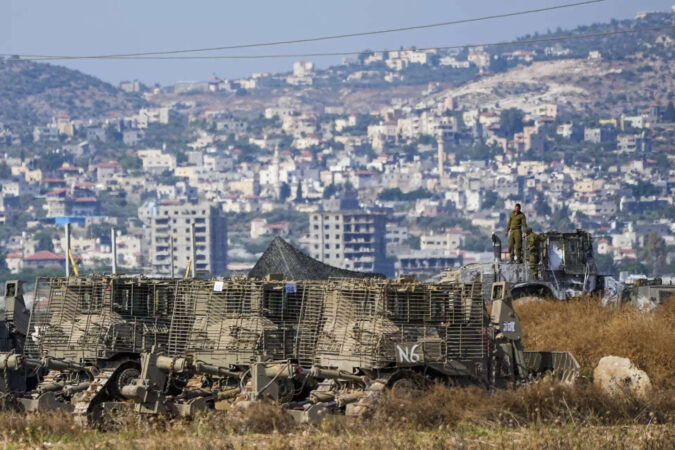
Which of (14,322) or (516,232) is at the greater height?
(516,232)

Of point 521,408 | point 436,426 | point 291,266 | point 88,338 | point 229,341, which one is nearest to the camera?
point 436,426

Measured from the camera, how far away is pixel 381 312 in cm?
2302

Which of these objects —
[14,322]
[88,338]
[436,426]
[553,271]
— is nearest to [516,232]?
[553,271]

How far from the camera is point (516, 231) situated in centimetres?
3906

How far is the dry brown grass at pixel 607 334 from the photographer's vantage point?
92.2 feet

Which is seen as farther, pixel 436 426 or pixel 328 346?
pixel 328 346

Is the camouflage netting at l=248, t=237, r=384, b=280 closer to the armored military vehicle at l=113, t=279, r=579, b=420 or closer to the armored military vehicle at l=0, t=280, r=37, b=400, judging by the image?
the armored military vehicle at l=0, t=280, r=37, b=400

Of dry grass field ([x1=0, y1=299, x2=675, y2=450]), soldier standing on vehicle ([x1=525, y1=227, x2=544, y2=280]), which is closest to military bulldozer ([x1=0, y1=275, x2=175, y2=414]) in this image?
dry grass field ([x1=0, y1=299, x2=675, y2=450])

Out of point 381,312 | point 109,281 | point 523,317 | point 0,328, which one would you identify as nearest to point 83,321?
point 109,281

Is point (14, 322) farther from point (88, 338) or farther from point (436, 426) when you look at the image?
point (436, 426)

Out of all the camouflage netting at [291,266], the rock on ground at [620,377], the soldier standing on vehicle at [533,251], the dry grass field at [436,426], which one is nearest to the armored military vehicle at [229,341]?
the dry grass field at [436,426]

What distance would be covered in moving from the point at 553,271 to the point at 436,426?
1941cm

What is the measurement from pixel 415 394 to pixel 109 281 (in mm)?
6005

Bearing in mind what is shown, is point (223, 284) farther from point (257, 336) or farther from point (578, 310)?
point (578, 310)
